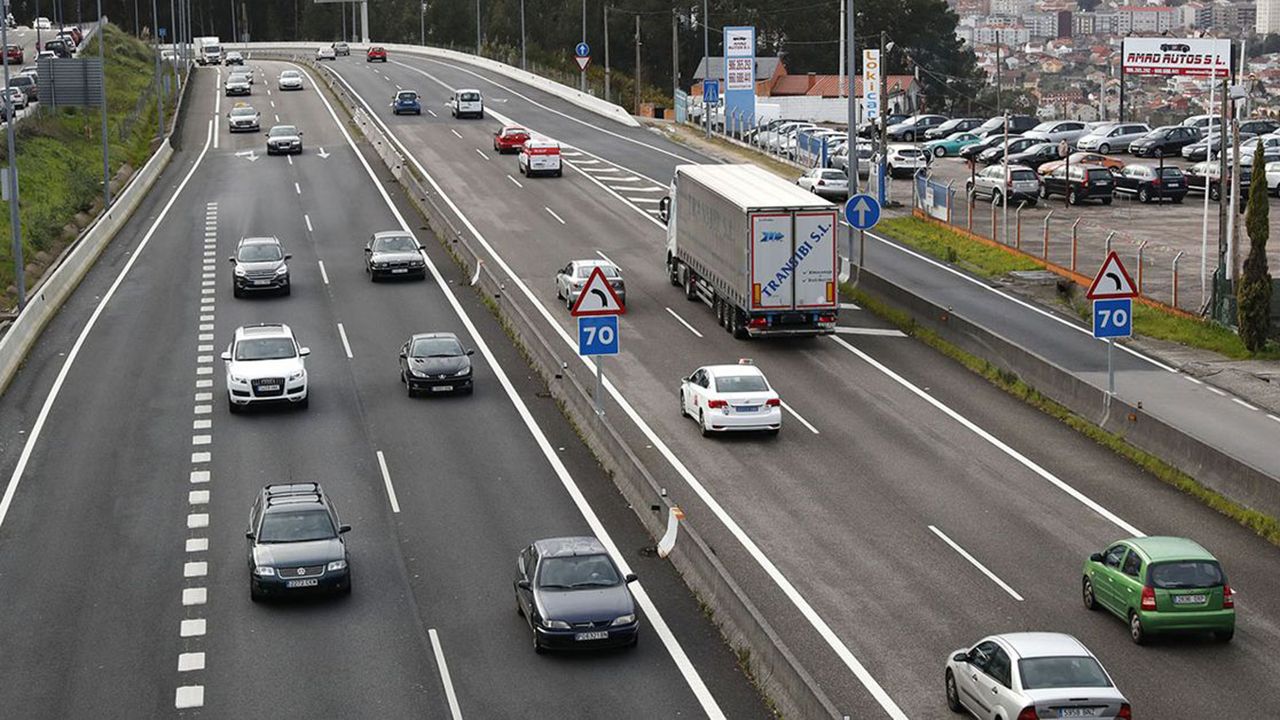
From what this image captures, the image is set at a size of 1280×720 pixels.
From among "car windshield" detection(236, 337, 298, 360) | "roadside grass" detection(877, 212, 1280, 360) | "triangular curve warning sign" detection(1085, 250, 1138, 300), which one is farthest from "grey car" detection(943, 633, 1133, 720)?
"roadside grass" detection(877, 212, 1280, 360)

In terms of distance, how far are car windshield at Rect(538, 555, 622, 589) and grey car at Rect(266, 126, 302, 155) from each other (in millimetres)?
56245

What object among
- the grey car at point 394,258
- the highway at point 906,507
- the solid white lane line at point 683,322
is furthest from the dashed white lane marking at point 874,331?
the grey car at point 394,258

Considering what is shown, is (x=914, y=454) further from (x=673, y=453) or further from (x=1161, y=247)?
(x=1161, y=247)

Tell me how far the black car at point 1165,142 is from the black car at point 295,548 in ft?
215

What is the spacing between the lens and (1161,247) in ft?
193

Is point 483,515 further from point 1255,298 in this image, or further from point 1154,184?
point 1154,184

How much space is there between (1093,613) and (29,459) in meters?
21.1

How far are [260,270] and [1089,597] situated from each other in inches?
1175

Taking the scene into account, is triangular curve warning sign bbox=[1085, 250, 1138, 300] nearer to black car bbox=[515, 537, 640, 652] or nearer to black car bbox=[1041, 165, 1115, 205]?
black car bbox=[515, 537, 640, 652]

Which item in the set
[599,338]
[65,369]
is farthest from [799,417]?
[65,369]

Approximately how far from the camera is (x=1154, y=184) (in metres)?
69.8

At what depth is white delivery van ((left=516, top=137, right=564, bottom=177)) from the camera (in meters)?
71.6

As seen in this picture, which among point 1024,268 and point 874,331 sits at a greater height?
point 1024,268

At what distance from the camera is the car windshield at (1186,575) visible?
24188 millimetres
